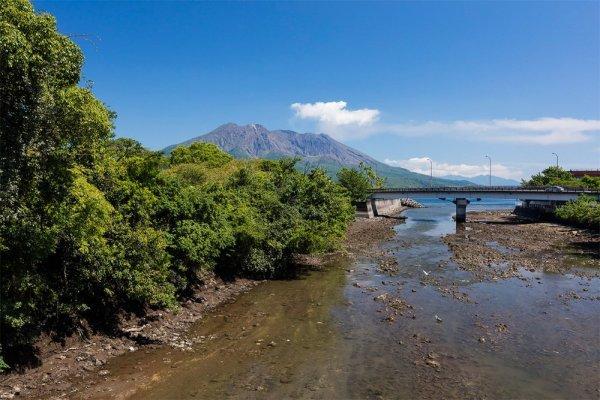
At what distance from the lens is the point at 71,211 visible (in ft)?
Answer: 52.2

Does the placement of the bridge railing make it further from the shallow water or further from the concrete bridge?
the shallow water

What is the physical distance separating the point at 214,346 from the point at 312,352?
16.6 ft

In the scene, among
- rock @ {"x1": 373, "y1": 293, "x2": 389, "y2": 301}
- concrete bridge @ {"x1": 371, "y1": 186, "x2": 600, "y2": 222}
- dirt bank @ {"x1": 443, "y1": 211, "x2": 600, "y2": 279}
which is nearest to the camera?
rock @ {"x1": 373, "y1": 293, "x2": 389, "y2": 301}

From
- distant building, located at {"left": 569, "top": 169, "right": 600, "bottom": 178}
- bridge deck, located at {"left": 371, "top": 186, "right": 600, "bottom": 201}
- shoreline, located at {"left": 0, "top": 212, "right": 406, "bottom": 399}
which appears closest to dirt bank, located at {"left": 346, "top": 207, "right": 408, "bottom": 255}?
bridge deck, located at {"left": 371, "top": 186, "right": 600, "bottom": 201}

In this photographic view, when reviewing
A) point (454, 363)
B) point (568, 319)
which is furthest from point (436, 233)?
point (454, 363)

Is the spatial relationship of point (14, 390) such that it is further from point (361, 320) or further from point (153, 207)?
point (361, 320)

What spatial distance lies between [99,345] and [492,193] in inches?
3937

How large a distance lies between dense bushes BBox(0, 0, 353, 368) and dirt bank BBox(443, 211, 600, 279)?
2708 cm

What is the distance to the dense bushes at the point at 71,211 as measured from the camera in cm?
1340

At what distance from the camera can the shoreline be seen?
16.2 metres

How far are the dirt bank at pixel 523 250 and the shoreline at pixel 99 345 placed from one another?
26.0 m

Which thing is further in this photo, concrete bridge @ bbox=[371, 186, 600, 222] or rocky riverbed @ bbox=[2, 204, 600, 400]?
concrete bridge @ bbox=[371, 186, 600, 222]

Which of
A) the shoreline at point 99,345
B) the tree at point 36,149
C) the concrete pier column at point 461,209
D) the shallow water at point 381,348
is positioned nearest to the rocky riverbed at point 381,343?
the shallow water at point 381,348

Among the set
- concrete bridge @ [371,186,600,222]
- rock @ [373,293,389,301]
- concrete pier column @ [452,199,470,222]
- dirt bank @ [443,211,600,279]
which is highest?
concrete bridge @ [371,186,600,222]
